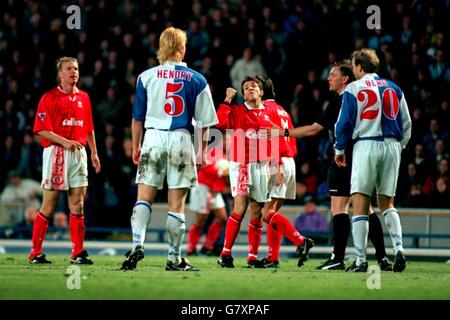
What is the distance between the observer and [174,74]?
35.7 feet

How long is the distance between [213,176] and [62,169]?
5393 mm

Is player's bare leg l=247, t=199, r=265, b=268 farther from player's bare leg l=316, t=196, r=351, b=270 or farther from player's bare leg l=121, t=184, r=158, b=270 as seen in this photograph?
player's bare leg l=121, t=184, r=158, b=270

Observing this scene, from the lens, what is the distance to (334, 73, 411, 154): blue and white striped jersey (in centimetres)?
1103

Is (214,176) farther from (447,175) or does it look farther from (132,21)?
(132,21)

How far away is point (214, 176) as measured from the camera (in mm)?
17578

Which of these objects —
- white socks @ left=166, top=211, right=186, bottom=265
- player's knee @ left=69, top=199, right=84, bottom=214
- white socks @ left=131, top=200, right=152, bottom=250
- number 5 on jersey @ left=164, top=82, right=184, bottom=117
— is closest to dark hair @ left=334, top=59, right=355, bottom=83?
number 5 on jersey @ left=164, top=82, right=184, bottom=117

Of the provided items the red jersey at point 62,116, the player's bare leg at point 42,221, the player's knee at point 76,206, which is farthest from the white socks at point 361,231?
the player's bare leg at point 42,221

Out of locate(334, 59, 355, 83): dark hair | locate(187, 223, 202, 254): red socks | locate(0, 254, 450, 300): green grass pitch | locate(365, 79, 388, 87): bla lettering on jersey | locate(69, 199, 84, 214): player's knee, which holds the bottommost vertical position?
locate(187, 223, 202, 254): red socks

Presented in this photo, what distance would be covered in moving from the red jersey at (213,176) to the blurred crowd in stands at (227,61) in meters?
1.81

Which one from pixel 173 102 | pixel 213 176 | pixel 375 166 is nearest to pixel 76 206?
pixel 173 102

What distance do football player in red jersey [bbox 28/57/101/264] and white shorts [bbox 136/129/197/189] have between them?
1777mm

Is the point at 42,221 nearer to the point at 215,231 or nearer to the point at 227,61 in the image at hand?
the point at 215,231

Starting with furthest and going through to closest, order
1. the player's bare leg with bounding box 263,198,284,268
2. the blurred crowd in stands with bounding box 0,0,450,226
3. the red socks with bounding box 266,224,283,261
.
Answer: the blurred crowd in stands with bounding box 0,0,450,226
the red socks with bounding box 266,224,283,261
the player's bare leg with bounding box 263,198,284,268

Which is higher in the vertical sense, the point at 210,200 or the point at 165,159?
the point at 165,159
